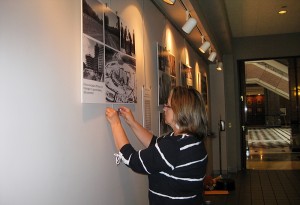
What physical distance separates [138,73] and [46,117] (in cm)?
141

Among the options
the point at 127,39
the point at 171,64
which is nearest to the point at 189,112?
the point at 127,39

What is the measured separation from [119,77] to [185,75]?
2607mm

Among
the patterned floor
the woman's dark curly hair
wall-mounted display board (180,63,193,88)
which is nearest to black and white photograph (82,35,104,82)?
the woman's dark curly hair

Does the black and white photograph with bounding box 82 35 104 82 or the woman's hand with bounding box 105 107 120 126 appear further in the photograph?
the woman's hand with bounding box 105 107 120 126

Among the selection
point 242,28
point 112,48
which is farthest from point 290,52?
point 112,48

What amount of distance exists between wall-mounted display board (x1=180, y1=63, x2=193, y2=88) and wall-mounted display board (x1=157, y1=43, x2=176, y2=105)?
0.57m

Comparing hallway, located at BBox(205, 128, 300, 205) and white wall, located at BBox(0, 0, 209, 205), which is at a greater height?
white wall, located at BBox(0, 0, 209, 205)

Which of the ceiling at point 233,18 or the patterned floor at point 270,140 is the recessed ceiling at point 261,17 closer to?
the ceiling at point 233,18

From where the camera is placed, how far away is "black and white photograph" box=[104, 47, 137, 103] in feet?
6.80

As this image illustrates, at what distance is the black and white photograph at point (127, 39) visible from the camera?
7.77 ft

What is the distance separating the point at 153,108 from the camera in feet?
10.6

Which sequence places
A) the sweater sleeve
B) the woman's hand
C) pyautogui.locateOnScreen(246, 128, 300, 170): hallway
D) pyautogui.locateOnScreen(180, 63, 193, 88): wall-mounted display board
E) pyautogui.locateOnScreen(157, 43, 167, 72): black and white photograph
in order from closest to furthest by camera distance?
the sweater sleeve → the woman's hand → pyautogui.locateOnScreen(157, 43, 167, 72): black and white photograph → pyautogui.locateOnScreen(180, 63, 193, 88): wall-mounted display board → pyautogui.locateOnScreen(246, 128, 300, 170): hallway

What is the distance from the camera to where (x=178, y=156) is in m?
1.64

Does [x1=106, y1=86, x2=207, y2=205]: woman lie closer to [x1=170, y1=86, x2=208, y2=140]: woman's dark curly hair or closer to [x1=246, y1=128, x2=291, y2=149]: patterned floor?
[x1=170, y1=86, x2=208, y2=140]: woman's dark curly hair
